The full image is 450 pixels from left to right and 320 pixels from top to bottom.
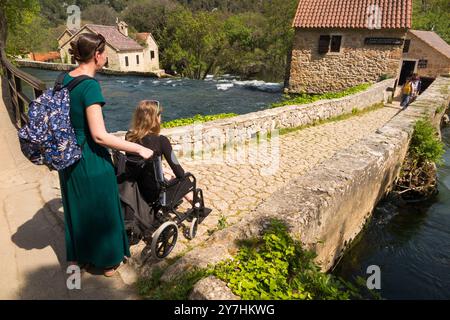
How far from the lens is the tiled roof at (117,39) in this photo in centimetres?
3519

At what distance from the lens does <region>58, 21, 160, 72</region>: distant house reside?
34.9m

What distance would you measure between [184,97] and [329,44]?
9122mm

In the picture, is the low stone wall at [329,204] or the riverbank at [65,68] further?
the riverbank at [65,68]

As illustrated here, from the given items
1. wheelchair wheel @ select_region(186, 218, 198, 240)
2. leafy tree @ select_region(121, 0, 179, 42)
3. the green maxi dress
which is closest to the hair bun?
the green maxi dress

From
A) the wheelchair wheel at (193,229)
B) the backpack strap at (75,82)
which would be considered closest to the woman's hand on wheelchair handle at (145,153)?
the backpack strap at (75,82)

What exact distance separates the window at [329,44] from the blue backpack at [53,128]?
726 inches

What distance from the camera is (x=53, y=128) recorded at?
2387 mm

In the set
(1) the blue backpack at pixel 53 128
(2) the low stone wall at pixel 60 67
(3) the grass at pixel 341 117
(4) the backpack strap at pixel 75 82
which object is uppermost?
(4) the backpack strap at pixel 75 82

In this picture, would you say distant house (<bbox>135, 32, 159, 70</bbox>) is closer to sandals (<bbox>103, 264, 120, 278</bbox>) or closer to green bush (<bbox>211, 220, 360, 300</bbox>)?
sandals (<bbox>103, 264, 120, 278</bbox>)

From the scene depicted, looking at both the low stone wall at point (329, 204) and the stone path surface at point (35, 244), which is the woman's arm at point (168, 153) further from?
the stone path surface at point (35, 244)

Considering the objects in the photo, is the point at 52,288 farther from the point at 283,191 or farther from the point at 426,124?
the point at 426,124

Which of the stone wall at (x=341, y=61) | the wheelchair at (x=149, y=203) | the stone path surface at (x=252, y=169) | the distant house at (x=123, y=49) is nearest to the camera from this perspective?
the wheelchair at (x=149, y=203)

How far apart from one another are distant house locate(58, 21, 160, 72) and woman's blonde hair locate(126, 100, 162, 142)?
34228 millimetres
